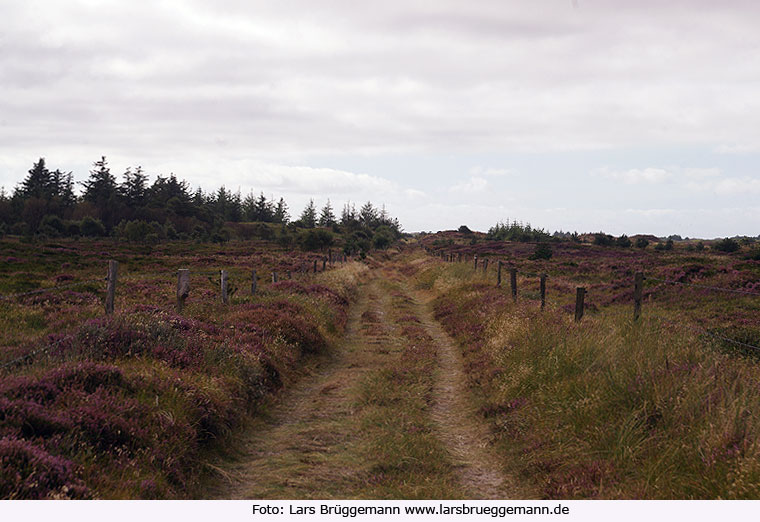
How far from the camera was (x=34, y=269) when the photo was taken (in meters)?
36.9

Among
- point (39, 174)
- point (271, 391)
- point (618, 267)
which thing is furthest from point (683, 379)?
point (39, 174)

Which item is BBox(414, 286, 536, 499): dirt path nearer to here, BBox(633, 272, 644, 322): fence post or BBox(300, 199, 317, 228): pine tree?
BBox(633, 272, 644, 322): fence post

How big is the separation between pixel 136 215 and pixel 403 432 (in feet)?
409

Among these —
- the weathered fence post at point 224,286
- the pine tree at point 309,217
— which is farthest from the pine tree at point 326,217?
the weathered fence post at point 224,286

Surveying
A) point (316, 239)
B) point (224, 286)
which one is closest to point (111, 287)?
point (224, 286)

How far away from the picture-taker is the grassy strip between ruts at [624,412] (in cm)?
558

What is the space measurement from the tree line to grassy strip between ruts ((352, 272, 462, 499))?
2477 inches

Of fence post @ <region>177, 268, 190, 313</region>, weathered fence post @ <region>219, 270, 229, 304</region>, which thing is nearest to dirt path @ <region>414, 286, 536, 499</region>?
fence post @ <region>177, 268, 190, 313</region>

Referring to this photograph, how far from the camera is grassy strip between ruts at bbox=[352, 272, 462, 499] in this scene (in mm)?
6309

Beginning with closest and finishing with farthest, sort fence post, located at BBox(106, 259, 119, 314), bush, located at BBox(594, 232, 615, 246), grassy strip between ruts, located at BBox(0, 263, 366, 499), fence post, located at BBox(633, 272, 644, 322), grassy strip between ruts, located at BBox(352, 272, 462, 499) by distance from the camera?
grassy strip between ruts, located at BBox(0, 263, 366, 499) → grassy strip between ruts, located at BBox(352, 272, 462, 499) → fence post, located at BBox(106, 259, 119, 314) → fence post, located at BBox(633, 272, 644, 322) → bush, located at BBox(594, 232, 615, 246)

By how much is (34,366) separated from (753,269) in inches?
1363

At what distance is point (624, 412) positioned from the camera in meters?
7.04

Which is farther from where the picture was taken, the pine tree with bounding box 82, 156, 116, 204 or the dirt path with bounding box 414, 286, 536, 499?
the pine tree with bounding box 82, 156, 116, 204

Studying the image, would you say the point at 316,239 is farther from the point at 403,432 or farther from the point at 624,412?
the point at 624,412
